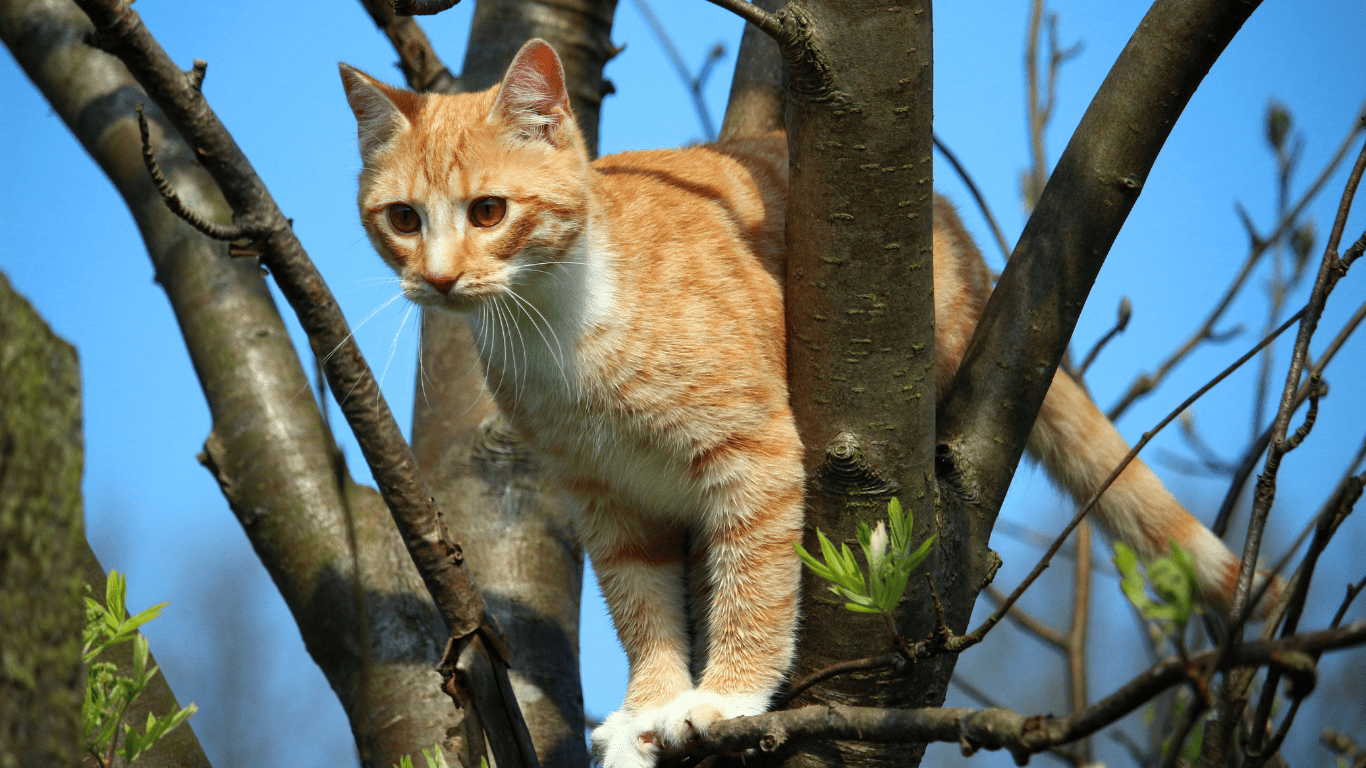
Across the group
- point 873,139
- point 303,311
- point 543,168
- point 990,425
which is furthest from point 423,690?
point 873,139

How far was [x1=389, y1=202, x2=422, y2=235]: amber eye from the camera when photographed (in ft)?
7.59

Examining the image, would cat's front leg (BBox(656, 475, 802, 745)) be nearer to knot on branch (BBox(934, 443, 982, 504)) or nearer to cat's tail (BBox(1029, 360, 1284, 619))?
knot on branch (BBox(934, 443, 982, 504))

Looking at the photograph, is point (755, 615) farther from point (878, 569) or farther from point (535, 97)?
point (535, 97)

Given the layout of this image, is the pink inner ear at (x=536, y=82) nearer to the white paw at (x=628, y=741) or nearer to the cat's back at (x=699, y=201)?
the cat's back at (x=699, y=201)

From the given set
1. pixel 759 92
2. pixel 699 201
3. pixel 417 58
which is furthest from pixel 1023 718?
pixel 417 58

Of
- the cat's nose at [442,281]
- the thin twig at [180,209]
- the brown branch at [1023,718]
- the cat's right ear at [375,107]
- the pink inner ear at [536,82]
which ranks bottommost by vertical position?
the brown branch at [1023,718]

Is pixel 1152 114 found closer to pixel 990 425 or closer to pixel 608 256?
pixel 990 425

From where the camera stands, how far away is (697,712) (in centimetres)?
199

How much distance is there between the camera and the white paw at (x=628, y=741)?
2053mm

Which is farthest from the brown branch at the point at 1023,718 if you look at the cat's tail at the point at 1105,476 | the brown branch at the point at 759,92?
the brown branch at the point at 759,92

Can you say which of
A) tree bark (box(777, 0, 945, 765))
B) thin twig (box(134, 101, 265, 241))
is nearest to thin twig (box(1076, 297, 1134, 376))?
tree bark (box(777, 0, 945, 765))

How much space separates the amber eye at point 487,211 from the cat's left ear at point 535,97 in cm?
23

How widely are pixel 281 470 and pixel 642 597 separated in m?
1.03

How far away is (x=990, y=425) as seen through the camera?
1.94m
